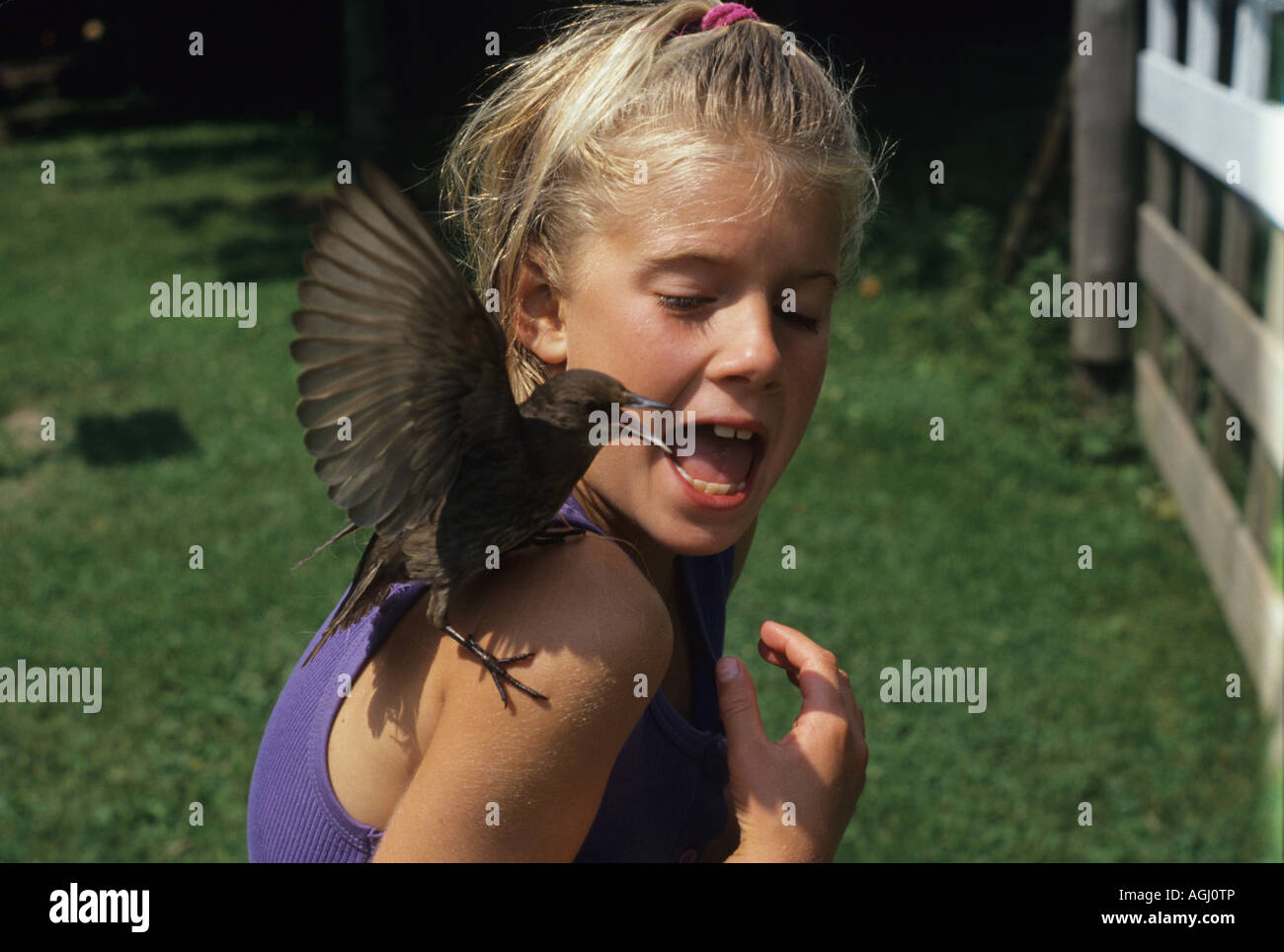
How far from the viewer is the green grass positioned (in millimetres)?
4348

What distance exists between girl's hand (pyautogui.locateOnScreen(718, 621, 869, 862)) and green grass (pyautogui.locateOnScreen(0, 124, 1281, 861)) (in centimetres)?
231

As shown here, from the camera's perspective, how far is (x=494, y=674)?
1532 millimetres

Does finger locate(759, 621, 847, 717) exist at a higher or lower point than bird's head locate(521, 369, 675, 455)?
lower

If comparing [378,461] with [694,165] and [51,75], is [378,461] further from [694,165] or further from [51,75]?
[51,75]

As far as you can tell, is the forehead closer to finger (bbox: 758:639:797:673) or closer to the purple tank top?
the purple tank top

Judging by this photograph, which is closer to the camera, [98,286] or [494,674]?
[494,674]

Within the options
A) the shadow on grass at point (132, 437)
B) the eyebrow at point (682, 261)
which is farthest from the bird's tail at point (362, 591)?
the shadow on grass at point (132, 437)

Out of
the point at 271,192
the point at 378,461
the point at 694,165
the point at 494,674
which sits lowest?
the point at 271,192

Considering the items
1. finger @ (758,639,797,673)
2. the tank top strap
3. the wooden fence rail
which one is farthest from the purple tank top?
the wooden fence rail

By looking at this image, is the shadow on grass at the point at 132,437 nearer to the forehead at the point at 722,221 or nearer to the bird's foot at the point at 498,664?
the forehead at the point at 722,221

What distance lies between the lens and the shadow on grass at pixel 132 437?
7.08m

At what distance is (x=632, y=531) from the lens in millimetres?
2000
